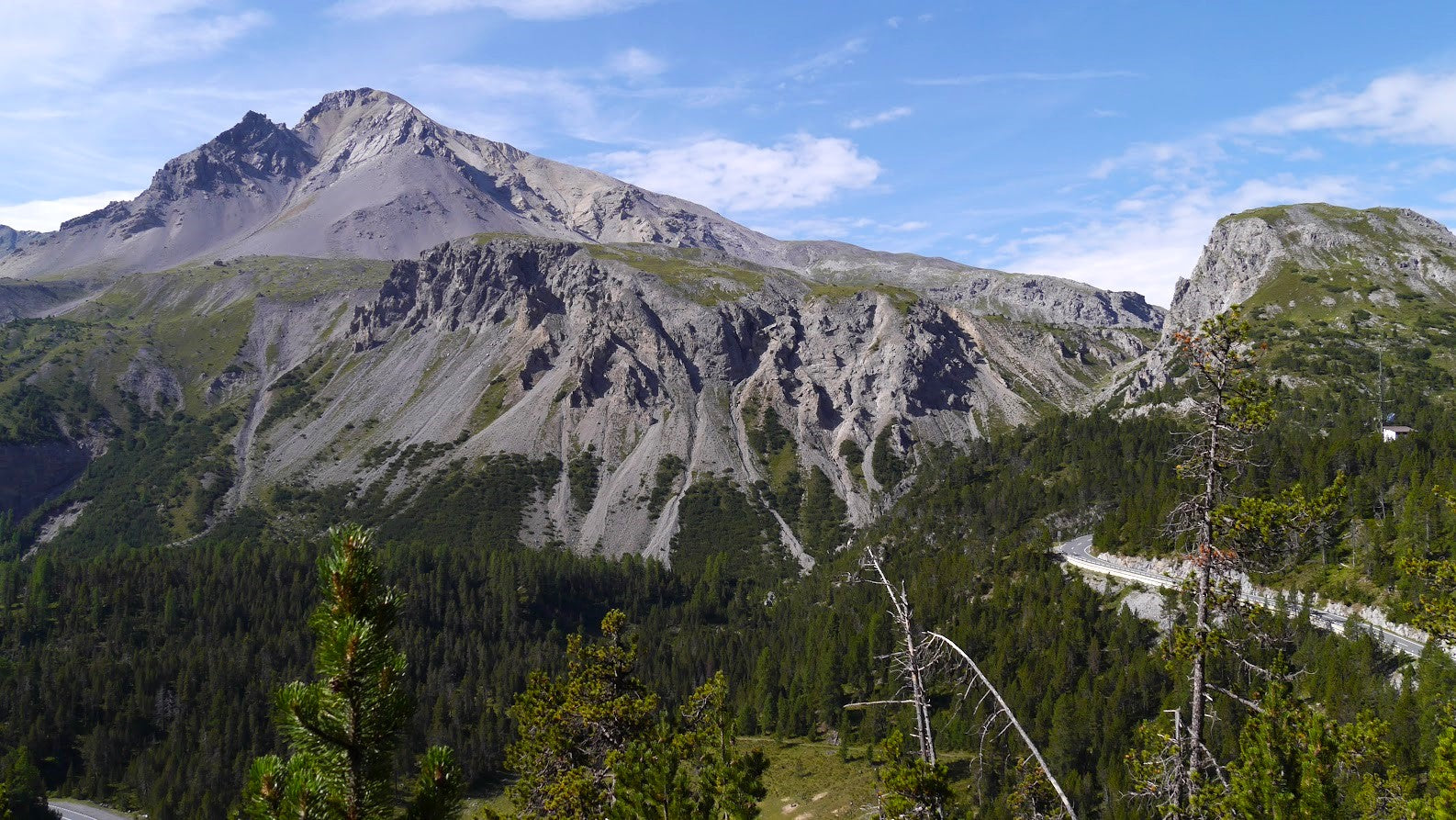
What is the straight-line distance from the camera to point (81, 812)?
11362 centimetres

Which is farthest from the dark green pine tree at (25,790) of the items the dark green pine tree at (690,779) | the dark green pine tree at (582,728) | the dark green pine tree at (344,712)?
the dark green pine tree at (344,712)

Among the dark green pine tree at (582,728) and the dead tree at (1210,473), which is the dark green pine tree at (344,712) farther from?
the dark green pine tree at (582,728)

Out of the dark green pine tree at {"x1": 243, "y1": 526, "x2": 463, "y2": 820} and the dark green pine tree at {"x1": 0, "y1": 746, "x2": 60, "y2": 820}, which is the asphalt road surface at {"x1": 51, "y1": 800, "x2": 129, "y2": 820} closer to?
the dark green pine tree at {"x1": 0, "y1": 746, "x2": 60, "y2": 820}

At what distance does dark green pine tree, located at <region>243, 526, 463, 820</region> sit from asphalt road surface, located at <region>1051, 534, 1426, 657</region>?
42266mm

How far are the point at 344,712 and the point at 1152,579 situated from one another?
111266 mm

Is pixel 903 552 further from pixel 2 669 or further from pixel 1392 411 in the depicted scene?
pixel 2 669

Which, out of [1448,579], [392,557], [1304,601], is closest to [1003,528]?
[1304,601]

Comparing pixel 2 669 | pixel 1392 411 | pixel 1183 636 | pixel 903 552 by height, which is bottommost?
pixel 2 669

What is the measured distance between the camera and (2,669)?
5389 inches

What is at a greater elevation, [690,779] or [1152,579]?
[690,779]

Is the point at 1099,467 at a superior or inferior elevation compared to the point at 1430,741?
superior

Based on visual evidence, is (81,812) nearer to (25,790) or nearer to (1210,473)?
(25,790)

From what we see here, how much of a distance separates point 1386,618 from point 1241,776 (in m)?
81.4

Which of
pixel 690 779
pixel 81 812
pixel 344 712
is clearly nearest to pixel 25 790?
pixel 81 812
